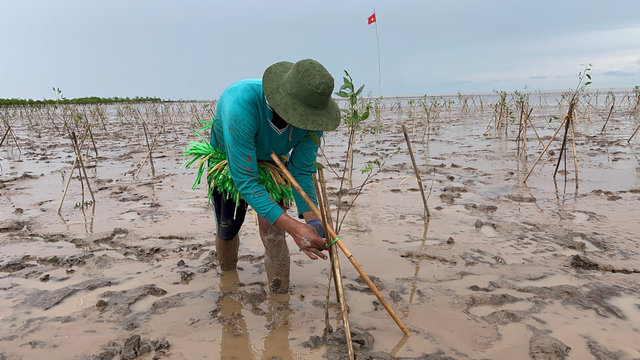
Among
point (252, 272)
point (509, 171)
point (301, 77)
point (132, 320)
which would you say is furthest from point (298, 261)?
point (509, 171)

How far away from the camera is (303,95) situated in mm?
1858

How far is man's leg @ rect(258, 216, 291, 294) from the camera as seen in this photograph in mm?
2508

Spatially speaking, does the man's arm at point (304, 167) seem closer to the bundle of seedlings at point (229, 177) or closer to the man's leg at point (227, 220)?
the bundle of seedlings at point (229, 177)

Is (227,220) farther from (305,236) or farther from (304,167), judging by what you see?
(305,236)

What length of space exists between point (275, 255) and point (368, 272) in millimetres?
822

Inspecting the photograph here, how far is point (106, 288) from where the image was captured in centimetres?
284

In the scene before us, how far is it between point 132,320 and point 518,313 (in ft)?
7.73

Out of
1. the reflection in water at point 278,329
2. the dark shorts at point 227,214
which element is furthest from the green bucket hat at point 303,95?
the reflection in water at point 278,329

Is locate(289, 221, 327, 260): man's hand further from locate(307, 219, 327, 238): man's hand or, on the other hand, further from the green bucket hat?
the green bucket hat

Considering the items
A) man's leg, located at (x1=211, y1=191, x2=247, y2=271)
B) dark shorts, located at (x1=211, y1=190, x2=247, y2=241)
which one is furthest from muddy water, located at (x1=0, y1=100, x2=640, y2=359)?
dark shorts, located at (x1=211, y1=190, x2=247, y2=241)

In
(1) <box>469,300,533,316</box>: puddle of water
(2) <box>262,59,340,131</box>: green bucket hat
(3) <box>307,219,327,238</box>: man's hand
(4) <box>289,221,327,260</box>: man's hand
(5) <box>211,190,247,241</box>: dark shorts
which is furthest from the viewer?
(5) <box>211,190,247,241</box>: dark shorts

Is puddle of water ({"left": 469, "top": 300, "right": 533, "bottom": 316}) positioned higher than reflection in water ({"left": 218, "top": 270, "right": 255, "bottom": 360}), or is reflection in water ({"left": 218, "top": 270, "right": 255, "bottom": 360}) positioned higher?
reflection in water ({"left": 218, "top": 270, "right": 255, "bottom": 360})

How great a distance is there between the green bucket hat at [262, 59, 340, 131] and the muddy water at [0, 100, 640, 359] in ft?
3.93

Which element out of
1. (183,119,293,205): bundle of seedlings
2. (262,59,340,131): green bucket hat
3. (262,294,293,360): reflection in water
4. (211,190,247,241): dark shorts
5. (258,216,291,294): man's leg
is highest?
(262,59,340,131): green bucket hat
